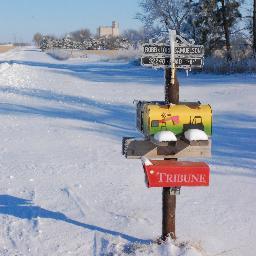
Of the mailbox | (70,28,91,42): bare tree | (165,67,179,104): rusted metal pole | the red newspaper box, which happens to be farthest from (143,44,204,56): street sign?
(70,28,91,42): bare tree

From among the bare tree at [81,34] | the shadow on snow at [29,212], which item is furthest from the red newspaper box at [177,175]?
the bare tree at [81,34]

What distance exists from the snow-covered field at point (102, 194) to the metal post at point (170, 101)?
0.12 metres

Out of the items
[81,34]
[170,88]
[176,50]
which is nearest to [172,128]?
[170,88]

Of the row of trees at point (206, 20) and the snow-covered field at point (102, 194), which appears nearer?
the snow-covered field at point (102, 194)

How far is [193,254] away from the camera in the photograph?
4180mm

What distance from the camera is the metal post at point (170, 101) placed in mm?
4145

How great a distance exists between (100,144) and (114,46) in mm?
85945

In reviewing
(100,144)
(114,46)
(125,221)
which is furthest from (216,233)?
(114,46)

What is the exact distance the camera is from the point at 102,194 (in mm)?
6094

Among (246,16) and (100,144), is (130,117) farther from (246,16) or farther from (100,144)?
(246,16)

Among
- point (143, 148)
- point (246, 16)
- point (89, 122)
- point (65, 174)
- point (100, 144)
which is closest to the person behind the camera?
point (143, 148)

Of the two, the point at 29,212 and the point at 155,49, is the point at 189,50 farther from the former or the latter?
the point at 29,212

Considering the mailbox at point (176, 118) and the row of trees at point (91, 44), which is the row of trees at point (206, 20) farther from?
the row of trees at point (91, 44)

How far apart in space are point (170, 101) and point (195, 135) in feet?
1.23
